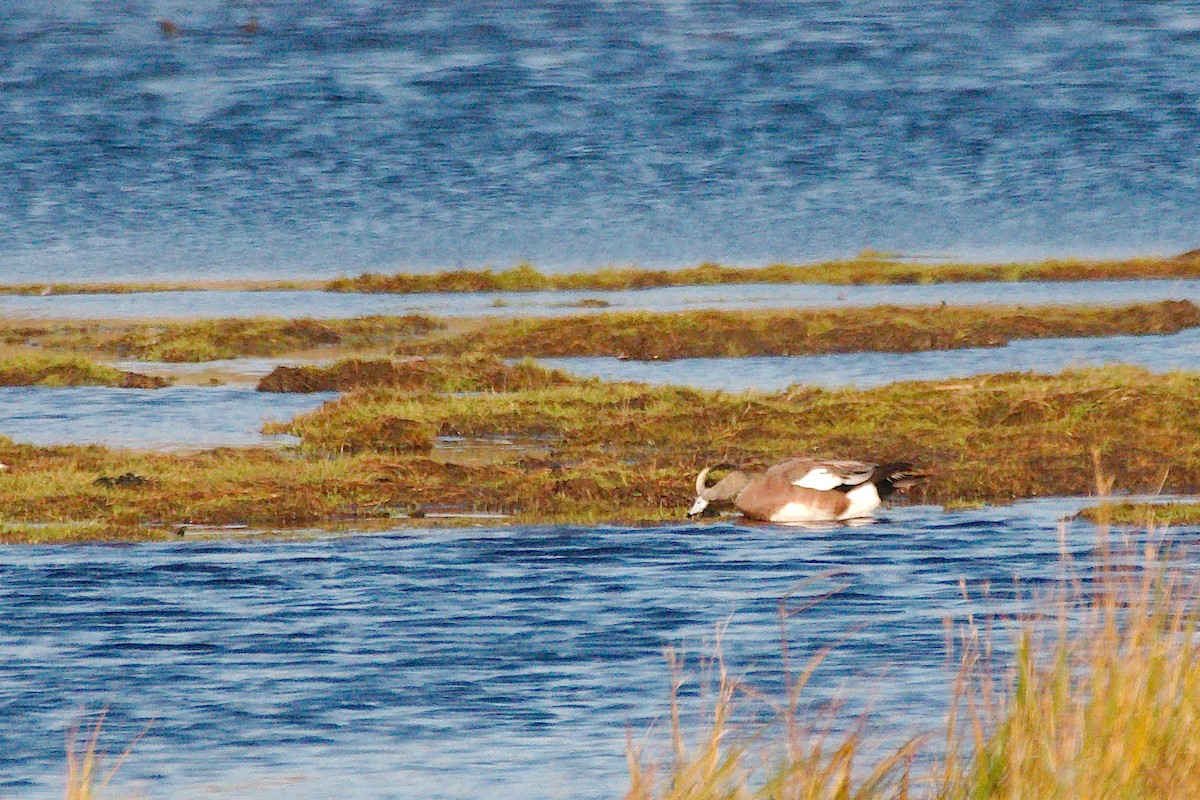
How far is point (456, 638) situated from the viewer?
1296cm

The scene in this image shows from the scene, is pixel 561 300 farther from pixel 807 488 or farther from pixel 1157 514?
pixel 1157 514

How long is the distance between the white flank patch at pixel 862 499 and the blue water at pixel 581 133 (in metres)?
32.7

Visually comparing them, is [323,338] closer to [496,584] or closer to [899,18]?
[496,584]

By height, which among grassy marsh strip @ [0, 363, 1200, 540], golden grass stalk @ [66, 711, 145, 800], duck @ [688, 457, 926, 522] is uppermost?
golden grass stalk @ [66, 711, 145, 800]

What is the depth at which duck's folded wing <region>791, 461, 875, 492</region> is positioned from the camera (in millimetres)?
16266

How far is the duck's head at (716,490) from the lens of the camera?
53.9 feet

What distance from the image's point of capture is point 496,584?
14.5 metres

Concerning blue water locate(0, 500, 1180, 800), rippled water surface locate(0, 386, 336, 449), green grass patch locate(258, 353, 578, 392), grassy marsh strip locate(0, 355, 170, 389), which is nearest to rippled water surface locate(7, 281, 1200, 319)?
grassy marsh strip locate(0, 355, 170, 389)

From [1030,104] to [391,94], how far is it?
20.1 meters

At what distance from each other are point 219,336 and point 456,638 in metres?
19.5

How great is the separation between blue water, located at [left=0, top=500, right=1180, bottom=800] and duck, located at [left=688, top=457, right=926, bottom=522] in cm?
19

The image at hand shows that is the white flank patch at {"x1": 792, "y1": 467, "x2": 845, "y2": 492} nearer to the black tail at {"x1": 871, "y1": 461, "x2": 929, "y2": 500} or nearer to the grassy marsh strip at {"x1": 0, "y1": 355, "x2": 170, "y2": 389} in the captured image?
the black tail at {"x1": 871, "y1": 461, "x2": 929, "y2": 500}

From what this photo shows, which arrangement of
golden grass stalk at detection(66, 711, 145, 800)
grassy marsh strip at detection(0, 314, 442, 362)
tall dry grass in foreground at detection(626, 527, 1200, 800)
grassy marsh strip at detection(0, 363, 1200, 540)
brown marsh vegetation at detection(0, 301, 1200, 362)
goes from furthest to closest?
grassy marsh strip at detection(0, 314, 442, 362) → brown marsh vegetation at detection(0, 301, 1200, 362) → grassy marsh strip at detection(0, 363, 1200, 540) → golden grass stalk at detection(66, 711, 145, 800) → tall dry grass in foreground at detection(626, 527, 1200, 800)

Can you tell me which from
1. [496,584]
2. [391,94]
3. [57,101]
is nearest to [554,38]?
[391,94]
